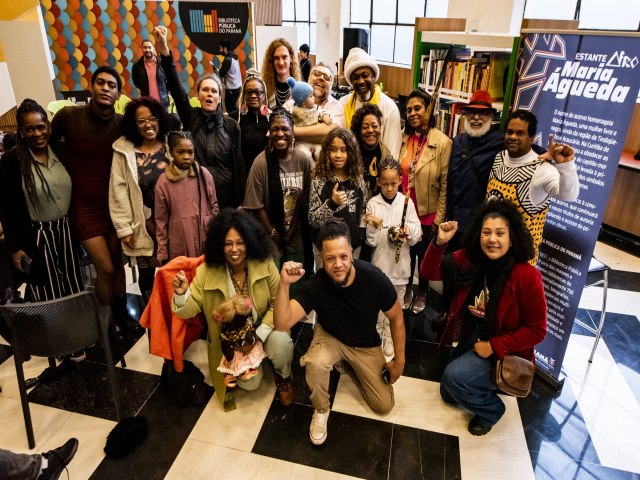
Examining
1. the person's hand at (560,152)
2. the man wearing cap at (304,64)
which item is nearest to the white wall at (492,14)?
the man wearing cap at (304,64)

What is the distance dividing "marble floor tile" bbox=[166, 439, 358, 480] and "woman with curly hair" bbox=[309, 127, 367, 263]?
4.19 feet

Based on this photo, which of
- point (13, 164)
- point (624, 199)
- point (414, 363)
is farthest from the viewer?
point (624, 199)

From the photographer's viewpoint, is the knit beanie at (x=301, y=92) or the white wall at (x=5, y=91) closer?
the knit beanie at (x=301, y=92)

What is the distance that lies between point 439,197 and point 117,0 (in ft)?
11.4

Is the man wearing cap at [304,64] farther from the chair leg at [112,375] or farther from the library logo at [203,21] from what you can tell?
the chair leg at [112,375]

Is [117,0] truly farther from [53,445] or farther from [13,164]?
[53,445]

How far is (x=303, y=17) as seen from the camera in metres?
11.4

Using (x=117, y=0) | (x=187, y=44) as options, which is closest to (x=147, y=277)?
(x=187, y=44)

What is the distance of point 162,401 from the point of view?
2.50 meters

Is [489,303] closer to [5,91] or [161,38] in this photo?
[161,38]

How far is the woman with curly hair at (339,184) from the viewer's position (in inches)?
101

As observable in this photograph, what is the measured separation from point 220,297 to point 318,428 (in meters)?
0.84

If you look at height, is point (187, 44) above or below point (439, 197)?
above

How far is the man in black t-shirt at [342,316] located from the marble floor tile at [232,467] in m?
0.17
